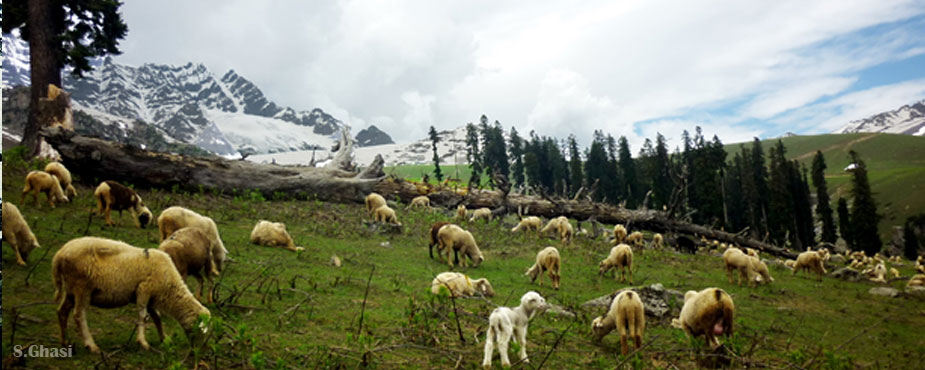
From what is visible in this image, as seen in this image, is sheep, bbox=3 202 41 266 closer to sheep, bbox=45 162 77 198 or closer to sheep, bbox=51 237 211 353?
sheep, bbox=51 237 211 353

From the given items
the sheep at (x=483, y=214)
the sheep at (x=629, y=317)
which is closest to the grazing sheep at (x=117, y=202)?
the sheep at (x=629, y=317)

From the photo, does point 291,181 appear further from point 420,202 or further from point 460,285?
point 460,285

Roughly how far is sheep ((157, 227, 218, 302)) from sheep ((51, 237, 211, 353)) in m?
1.27

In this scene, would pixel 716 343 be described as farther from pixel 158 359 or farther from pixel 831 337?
pixel 158 359

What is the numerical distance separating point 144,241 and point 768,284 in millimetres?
20600

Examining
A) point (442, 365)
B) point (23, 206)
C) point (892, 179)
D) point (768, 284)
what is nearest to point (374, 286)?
point (442, 365)

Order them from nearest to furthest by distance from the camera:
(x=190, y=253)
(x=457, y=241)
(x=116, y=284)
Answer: (x=116, y=284) < (x=190, y=253) < (x=457, y=241)

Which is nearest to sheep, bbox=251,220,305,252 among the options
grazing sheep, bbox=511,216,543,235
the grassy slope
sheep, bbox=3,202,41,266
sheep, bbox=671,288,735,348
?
the grassy slope

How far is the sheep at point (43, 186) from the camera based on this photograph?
40.3ft

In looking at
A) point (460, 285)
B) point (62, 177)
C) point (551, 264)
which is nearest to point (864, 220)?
point (551, 264)

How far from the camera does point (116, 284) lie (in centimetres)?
549

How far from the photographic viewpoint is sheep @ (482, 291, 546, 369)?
629cm

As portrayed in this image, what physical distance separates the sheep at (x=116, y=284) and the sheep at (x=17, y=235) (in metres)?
3.09

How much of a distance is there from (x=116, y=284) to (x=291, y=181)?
17.3 meters
